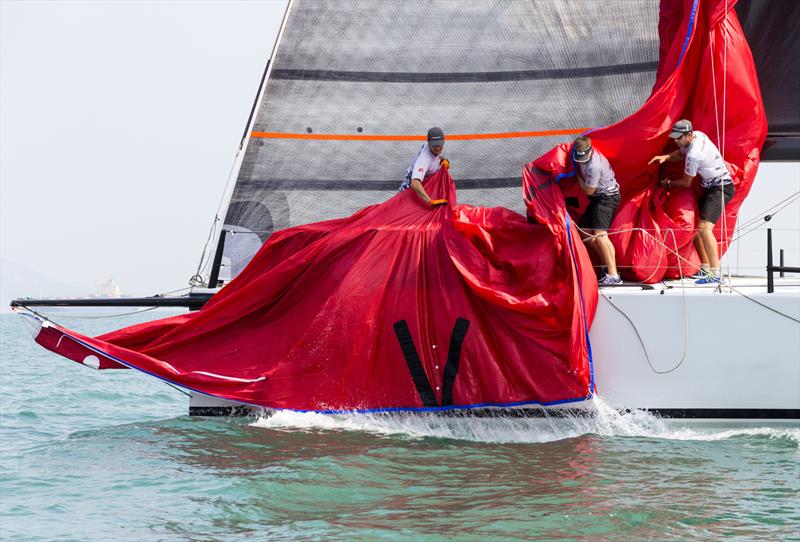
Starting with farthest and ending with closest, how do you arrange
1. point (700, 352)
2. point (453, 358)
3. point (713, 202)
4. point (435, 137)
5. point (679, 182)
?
1. point (435, 137)
2. point (679, 182)
3. point (713, 202)
4. point (453, 358)
5. point (700, 352)

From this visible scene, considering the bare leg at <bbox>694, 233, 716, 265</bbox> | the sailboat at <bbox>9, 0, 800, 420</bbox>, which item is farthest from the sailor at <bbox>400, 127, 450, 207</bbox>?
the bare leg at <bbox>694, 233, 716, 265</bbox>

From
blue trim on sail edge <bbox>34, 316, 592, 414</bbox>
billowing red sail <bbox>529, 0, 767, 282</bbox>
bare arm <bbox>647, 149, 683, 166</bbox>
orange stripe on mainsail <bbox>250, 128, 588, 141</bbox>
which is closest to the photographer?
blue trim on sail edge <bbox>34, 316, 592, 414</bbox>

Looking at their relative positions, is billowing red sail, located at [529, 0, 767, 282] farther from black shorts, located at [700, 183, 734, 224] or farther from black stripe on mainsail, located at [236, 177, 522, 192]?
black stripe on mainsail, located at [236, 177, 522, 192]

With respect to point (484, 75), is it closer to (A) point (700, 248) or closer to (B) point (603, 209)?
(B) point (603, 209)

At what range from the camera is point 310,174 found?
8.45 metres

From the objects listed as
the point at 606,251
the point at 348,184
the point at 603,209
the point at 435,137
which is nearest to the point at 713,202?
the point at 603,209

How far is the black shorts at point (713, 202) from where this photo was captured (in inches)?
277

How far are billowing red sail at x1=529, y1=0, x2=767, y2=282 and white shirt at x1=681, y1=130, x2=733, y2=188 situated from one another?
0.58ft

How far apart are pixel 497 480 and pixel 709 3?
13.2ft

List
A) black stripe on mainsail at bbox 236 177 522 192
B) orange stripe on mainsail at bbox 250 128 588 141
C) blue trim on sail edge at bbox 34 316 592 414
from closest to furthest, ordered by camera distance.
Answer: blue trim on sail edge at bbox 34 316 592 414, black stripe on mainsail at bbox 236 177 522 192, orange stripe on mainsail at bbox 250 128 588 141

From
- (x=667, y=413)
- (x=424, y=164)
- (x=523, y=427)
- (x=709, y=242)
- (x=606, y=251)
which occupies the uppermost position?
(x=424, y=164)

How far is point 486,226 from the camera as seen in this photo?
677 cm

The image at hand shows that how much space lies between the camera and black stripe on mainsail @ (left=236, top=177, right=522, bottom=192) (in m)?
8.34

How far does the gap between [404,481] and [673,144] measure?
11.2 ft
